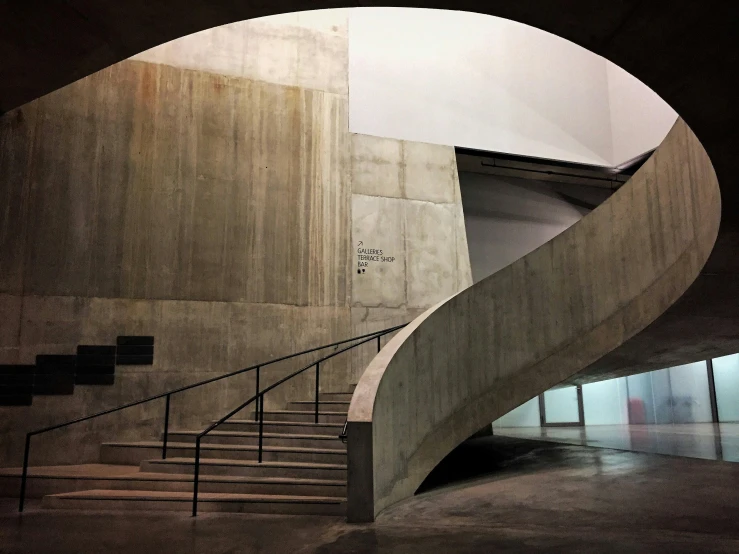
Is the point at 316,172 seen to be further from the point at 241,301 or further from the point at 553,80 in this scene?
the point at 553,80

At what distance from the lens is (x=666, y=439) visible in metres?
12.0

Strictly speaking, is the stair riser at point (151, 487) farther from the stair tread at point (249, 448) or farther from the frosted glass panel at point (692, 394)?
the frosted glass panel at point (692, 394)

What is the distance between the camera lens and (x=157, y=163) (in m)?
10.0

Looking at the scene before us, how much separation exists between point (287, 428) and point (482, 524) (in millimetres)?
3369

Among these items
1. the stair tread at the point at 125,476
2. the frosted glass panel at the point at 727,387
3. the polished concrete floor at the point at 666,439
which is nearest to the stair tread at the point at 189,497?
the stair tread at the point at 125,476

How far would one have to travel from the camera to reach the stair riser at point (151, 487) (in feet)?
21.1

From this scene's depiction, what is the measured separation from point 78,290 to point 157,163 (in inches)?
96.2

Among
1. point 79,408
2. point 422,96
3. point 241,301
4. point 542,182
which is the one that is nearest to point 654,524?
point 241,301

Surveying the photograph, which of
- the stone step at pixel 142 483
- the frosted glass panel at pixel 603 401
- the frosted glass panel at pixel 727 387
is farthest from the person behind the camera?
the frosted glass panel at pixel 603 401

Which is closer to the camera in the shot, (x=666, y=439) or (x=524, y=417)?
(x=666, y=439)

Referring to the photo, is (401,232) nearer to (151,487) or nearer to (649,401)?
(151,487)

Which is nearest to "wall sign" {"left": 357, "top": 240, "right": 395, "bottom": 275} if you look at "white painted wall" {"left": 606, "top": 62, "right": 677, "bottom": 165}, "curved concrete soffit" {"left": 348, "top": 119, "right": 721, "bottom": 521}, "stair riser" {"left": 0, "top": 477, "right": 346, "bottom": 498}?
"curved concrete soffit" {"left": 348, "top": 119, "right": 721, "bottom": 521}

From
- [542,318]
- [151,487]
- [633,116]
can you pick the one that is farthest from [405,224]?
[633,116]

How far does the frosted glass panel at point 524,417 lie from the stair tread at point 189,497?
457 inches
